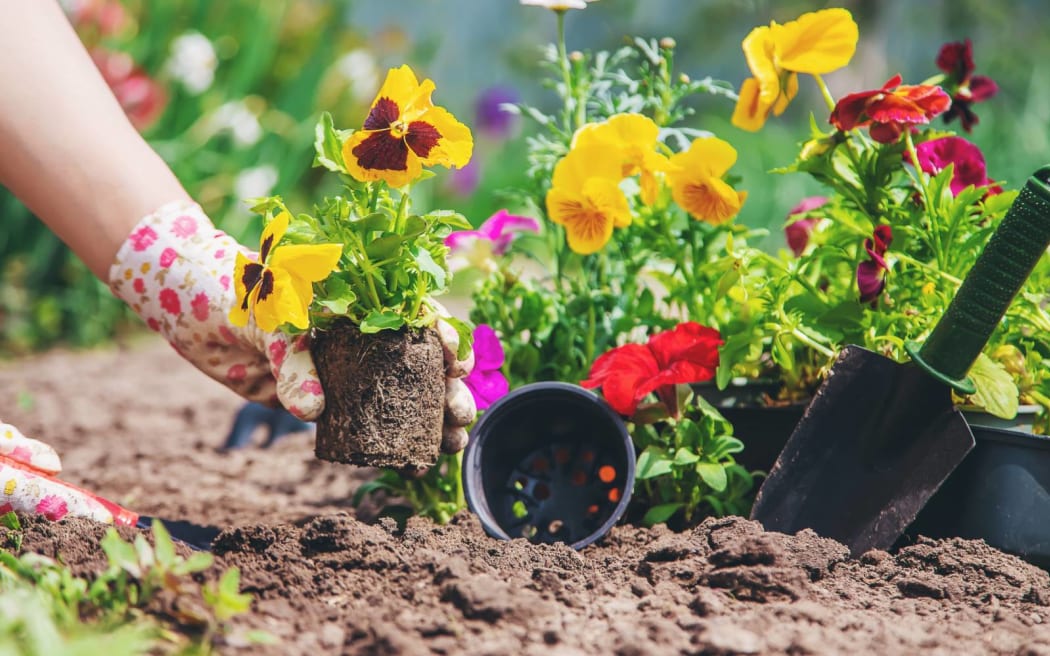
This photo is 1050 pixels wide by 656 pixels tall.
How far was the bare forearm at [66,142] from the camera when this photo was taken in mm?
1453

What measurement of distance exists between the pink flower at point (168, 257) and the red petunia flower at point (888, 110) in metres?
1.03

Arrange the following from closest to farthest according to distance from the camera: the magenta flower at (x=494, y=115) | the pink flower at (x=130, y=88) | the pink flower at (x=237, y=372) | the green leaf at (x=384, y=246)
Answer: the green leaf at (x=384, y=246) → the pink flower at (x=237, y=372) → the pink flower at (x=130, y=88) → the magenta flower at (x=494, y=115)

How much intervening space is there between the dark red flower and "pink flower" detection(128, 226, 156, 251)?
4.44ft

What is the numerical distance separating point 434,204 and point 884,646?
4547 mm

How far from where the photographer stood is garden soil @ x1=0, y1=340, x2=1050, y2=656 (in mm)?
1055

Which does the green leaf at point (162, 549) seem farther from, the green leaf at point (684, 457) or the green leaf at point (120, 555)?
the green leaf at point (684, 457)

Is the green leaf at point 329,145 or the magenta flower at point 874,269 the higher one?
the magenta flower at point 874,269

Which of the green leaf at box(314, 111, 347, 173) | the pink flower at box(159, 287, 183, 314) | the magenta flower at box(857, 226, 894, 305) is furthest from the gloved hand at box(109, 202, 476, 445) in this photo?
the magenta flower at box(857, 226, 894, 305)

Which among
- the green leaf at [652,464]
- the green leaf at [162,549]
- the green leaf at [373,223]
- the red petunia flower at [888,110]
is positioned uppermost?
the red petunia flower at [888,110]

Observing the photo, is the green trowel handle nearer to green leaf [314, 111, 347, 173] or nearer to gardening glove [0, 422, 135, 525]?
green leaf [314, 111, 347, 173]

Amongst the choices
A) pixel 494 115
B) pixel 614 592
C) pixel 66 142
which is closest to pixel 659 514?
pixel 614 592

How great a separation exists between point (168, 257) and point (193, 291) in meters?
0.07

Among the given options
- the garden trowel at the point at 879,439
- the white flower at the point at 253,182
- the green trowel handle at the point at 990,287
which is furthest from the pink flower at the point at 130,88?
the green trowel handle at the point at 990,287

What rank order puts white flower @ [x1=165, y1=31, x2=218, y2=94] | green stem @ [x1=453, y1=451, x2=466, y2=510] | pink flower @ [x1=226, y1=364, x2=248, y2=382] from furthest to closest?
white flower @ [x1=165, y1=31, x2=218, y2=94]
green stem @ [x1=453, y1=451, x2=466, y2=510]
pink flower @ [x1=226, y1=364, x2=248, y2=382]
